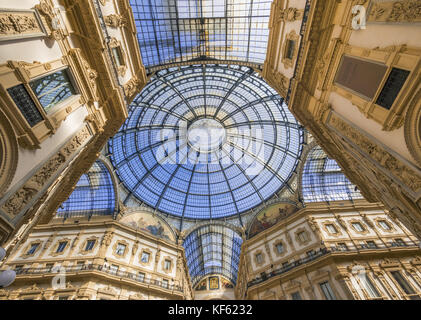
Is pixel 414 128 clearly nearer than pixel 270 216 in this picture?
Yes

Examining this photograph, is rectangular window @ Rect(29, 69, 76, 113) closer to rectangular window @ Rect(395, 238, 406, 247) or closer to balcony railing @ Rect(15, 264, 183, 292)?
balcony railing @ Rect(15, 264, 183, 292)

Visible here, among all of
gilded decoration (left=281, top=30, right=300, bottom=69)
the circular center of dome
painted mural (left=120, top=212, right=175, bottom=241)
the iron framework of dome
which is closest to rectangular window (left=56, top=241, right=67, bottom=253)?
painted mural (left=120, top=212, right=175, bottom=241)

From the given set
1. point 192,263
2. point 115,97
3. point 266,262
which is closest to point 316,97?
point 115,97

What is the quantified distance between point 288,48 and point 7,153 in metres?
18.5

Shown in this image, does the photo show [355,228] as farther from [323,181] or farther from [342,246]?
[323,181]

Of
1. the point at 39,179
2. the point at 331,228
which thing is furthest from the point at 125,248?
the point at 331,228

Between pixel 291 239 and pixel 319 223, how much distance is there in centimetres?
400

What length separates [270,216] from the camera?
101ft

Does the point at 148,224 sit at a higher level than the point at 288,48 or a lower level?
lower

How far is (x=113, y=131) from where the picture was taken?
1559 centimetres

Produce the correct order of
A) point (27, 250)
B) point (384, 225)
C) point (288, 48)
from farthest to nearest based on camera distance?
point (384, 225)
point (27, 250)
point (288, 48)

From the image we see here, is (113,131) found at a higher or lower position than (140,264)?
higher

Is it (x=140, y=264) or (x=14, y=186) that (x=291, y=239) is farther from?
(x=14, y=186)

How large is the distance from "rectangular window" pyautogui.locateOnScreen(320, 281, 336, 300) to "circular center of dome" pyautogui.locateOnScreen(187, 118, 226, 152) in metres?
25.1
